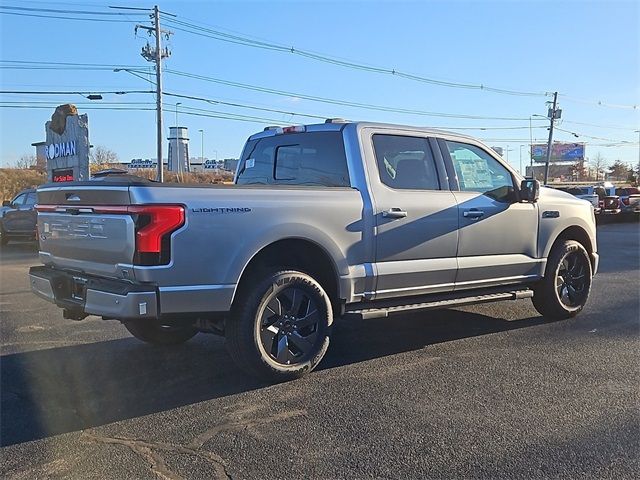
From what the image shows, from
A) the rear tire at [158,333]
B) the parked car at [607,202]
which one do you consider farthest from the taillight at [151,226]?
the parked car at [607,202]

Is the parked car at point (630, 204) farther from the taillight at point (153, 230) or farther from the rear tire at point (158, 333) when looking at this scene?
the taillight at point (153, 230)

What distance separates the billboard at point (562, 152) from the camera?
348ft

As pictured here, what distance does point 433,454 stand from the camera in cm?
351

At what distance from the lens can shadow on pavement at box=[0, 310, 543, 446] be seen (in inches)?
161

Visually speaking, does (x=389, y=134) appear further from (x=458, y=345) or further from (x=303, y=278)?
(x=458, y=345)

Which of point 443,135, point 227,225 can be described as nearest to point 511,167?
point 443,135

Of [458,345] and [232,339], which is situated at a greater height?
[232,339]

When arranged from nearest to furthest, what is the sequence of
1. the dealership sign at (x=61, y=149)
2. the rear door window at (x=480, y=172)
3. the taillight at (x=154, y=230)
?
the taillight at (x=154, y=230)
the rear door window at (x=480, y=172)
the dealership sign at (x=61, y=149)

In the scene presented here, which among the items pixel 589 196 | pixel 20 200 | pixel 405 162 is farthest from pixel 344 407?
pixel 589 196

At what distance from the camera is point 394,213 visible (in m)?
5.25

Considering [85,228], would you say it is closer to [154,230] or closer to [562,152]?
[154,230]

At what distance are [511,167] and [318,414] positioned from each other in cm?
370

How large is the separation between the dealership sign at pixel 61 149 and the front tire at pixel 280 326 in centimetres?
2480

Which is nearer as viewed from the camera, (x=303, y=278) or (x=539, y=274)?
(x=303, y=278)
